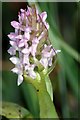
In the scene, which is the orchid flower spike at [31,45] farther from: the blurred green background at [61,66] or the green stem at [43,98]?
the blurred green background at [61,66]

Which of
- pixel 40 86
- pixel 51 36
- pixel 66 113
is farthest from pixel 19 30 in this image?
pixel 66 113

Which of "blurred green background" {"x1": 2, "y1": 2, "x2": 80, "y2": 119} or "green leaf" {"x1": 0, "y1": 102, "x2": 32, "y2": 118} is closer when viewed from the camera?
"green leaf" {"x1": 0, "y1": 102, "x2": 32, "y2": 118}

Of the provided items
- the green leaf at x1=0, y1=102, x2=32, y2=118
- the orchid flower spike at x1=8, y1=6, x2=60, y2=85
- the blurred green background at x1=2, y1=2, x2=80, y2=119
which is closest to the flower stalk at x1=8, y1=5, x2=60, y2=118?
the orchid flower spike at x1=8, y1=6, x2=60, y2=85

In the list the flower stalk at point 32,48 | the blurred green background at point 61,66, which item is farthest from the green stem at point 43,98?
the blurred green background at point 61,66

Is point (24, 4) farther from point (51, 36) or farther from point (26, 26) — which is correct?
point (26, 26)

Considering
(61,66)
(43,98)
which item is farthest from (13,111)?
(61,66)

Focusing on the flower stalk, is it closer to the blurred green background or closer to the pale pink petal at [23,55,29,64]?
the pale pink petal at [23,55,29,64]
